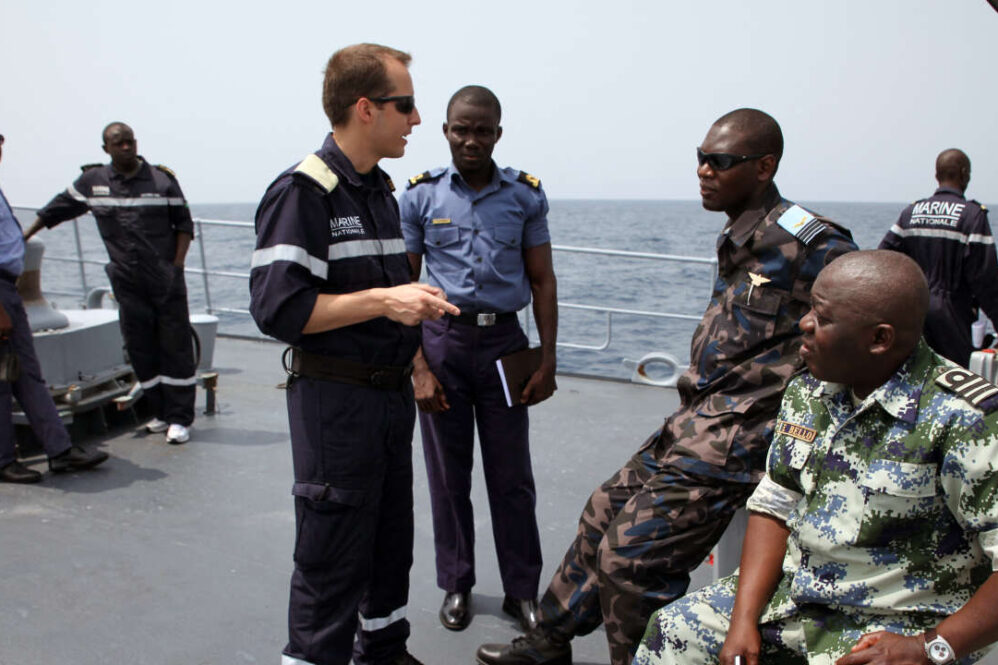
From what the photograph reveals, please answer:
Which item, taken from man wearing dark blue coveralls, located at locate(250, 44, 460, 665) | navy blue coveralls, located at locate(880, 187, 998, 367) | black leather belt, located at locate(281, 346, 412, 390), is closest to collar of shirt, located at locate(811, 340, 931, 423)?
man wearing dark blue coveralls, located at locate(250, 44, 460, 665)

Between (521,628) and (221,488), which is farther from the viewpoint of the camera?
(221,488)

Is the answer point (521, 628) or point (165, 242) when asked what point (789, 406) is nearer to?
point (521, 628)

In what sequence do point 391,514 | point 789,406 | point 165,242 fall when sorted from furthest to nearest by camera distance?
1. point 165,242
2. point 391,514
3. point 789,406

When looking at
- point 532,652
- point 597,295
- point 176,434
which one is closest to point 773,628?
point 532,652

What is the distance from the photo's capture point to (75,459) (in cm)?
401

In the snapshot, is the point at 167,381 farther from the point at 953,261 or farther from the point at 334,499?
the point at 953,261

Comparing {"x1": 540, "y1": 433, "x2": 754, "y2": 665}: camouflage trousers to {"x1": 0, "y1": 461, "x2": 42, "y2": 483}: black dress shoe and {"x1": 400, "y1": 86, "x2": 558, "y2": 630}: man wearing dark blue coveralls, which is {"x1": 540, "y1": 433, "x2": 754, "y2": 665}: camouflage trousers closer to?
{"x1": 400, "y1": 86, "x2": 558, "y2": 630}: man wearing dark blue coveralls

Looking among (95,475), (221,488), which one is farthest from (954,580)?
(95,475)

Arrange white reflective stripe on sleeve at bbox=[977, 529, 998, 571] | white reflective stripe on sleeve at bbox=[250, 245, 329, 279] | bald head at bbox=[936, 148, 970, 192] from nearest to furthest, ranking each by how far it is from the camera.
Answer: white reflective stripe on sleeve at bbox=[977, 529, 998, 571] < white reflective stripe on sleeve at bbox=[250, 245, 329, 279] < bald head at bbox=[936, 148, 970, 192]

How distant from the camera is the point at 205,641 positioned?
2.61m

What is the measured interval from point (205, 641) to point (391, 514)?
0.84 metres

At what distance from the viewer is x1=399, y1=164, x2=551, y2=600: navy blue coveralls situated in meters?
2.74

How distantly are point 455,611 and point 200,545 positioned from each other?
1.19 meters

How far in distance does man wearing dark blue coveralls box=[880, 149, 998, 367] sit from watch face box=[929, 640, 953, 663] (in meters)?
3.83
